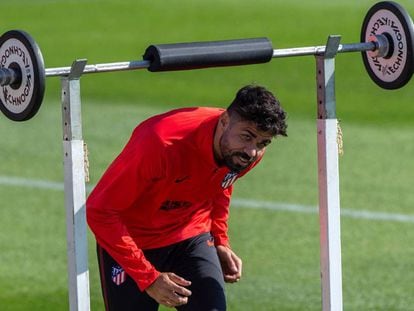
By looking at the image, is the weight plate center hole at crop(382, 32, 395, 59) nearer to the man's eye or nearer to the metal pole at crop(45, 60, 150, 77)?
the man's eye

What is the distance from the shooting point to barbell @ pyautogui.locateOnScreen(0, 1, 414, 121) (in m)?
5.73

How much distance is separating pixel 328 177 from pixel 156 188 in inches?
34.0

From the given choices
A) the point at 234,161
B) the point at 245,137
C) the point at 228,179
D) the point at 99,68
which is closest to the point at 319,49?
the point at 245,137

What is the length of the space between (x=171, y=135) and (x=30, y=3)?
16.1 m

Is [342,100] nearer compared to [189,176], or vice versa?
[189,176]

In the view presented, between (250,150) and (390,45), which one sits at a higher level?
(390,45)

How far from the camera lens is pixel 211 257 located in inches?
278

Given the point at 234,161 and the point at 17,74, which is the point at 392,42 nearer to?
the point at 234,161

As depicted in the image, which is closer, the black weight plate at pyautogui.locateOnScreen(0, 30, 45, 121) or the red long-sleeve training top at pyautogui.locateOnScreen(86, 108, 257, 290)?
the black weight plate at pyautogui.locateOnScreen(0, 30, 45, 121)

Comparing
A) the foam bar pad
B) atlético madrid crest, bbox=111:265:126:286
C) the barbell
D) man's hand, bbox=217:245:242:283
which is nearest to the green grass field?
man's hand, bbox=217:245:242:283

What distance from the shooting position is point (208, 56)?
6090mm

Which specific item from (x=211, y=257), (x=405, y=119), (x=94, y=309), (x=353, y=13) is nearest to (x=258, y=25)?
(x=353, y=13)

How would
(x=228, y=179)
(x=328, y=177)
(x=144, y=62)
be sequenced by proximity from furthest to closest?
1. (x=228, y=179)
2. (x=328, y=177)
3. (x=144, y=62)

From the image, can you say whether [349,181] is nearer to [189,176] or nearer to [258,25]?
[189,176]
